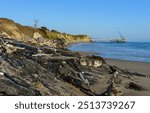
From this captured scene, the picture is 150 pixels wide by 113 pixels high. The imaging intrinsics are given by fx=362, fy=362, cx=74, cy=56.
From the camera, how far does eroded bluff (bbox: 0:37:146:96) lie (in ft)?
31.0


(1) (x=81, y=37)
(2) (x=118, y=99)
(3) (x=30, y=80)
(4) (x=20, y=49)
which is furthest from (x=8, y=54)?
(1) (x=81, y=37)

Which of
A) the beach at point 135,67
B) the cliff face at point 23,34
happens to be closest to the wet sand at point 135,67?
the beach at point 135,67

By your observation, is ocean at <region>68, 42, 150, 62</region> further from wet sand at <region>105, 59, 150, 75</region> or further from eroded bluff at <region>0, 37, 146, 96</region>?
eroded bluff at <region>0, 37, 146, 96</region>

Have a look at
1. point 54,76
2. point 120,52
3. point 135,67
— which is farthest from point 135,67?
point 120,52

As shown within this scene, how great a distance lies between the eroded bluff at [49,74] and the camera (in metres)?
9.44

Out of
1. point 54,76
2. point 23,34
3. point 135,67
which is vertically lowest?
point 135,67

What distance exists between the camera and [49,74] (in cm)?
1230

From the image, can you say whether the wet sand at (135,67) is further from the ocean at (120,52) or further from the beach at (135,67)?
the ocean at (120,52)

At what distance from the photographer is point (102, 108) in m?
5.05

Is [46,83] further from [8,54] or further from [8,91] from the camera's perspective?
[8,54]

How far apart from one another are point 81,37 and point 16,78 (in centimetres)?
13555

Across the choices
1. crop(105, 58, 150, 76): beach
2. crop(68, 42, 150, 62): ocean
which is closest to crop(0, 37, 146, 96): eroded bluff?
crop(105, 58, 150, 76): beach

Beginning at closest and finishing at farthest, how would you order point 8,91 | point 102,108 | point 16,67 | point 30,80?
point 102,108
point 8,91
point 30,80
point 16,67

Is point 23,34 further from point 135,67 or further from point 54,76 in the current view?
point 54,76
